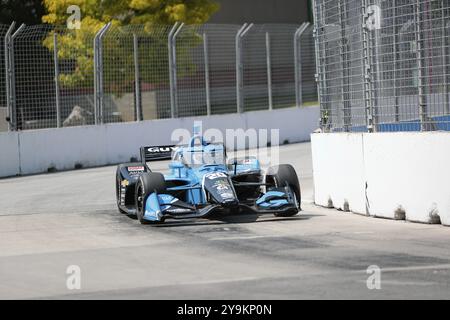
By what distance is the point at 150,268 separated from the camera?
9.07 metres

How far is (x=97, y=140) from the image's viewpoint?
23500mm

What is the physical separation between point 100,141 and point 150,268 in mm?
14713

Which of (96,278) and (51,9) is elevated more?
(51,9)

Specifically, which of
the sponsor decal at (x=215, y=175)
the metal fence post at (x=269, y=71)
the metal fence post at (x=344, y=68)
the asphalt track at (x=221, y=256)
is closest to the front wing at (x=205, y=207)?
the asphalt track at (x=221, y=256)

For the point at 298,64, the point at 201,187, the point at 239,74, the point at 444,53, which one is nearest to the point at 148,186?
the point at 201,187

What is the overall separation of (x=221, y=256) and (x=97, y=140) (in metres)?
14.1

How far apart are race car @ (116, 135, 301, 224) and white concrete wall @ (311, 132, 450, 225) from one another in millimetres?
824

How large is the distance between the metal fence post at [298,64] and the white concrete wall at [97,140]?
957 millimetres

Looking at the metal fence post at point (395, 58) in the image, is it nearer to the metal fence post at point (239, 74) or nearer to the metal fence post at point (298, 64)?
the metal fence post at point (239, 74)

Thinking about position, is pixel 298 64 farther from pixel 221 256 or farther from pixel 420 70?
pixel 221 256

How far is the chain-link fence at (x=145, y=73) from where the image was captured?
21906mm
